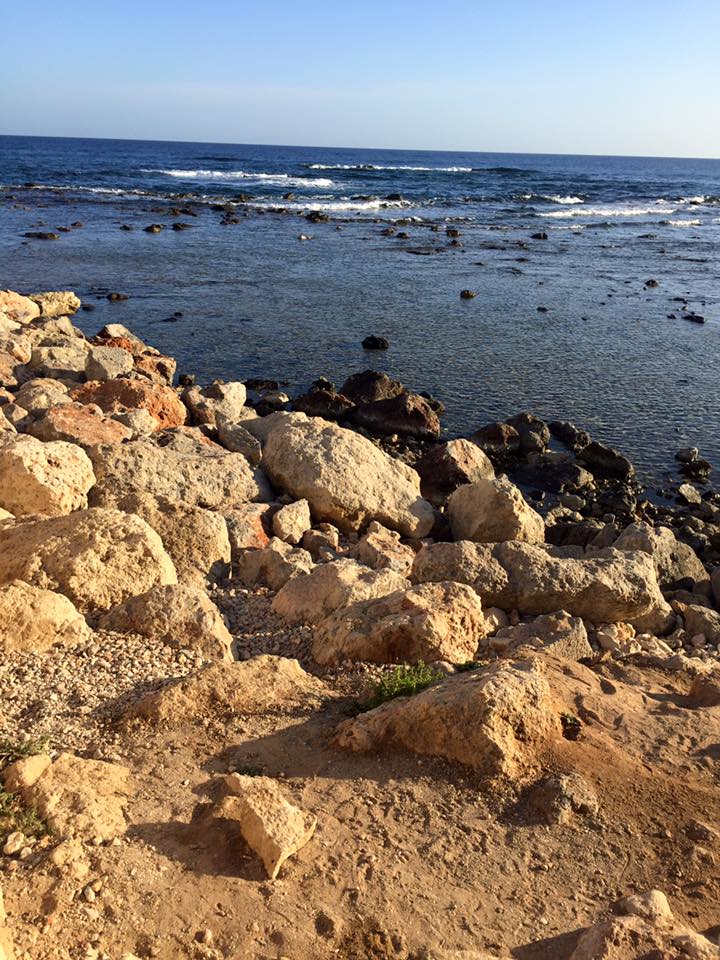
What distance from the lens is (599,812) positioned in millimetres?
5426

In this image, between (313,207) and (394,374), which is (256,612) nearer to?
(394,374)

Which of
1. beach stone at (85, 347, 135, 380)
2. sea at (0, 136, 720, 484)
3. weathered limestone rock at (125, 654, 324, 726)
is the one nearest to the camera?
weathered limestone rock at (125, 654, 324, 726)

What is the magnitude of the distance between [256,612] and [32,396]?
235 inches

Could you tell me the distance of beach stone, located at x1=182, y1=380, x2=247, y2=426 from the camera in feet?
46.1

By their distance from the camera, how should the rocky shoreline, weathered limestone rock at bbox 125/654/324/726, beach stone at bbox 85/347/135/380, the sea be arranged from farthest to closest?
1. the sea
2. beach stone at bbox 85/347/135/380
3. weathered limestone rock at bbox 125/654/324/726
4. the rocky shoreline

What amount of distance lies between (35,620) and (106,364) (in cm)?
879

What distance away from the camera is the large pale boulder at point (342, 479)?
10.9m

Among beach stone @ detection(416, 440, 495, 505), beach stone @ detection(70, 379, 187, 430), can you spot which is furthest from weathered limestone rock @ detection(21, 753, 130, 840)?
beach stone @ detection(416, 440, 495, 505)

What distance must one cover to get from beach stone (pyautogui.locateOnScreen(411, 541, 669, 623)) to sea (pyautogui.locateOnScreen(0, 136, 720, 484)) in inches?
234

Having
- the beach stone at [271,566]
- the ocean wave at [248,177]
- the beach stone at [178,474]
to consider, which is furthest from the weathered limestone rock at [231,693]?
the ocean wave at [248,177]

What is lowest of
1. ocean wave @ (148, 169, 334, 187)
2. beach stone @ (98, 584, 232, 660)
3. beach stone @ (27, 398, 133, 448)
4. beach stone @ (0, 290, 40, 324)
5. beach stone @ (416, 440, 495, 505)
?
beach stone @ (416, 440, 495, 505)

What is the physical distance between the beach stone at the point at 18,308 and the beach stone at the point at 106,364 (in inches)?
202

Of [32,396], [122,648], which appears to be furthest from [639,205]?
[122,648]

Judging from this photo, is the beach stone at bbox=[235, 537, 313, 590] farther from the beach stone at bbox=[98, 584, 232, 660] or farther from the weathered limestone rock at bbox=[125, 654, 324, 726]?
the weathered limestone rock at bbox=[125, 654, 324, 726]
